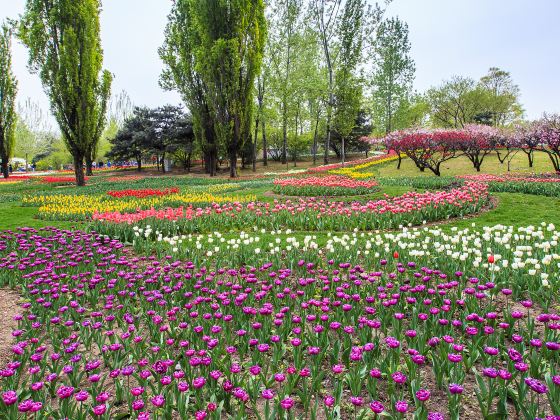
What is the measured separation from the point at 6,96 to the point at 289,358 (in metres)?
42.2

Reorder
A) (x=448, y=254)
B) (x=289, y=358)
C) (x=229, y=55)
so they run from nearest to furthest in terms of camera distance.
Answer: (x=289, y=358) → (x=448, y=254) → (x=229, y=55)

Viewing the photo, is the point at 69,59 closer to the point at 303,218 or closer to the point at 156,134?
the point at 156,134

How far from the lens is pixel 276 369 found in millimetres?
3221

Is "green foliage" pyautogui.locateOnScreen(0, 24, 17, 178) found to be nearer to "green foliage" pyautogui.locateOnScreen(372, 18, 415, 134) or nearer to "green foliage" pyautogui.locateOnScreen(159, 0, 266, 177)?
"green foliage" pyautogui.locateOnScreen(159, 0, 266, 177)

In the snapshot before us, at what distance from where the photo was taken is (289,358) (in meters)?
3.60

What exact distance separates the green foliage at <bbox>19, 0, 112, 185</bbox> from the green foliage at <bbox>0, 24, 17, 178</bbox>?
16264 mm

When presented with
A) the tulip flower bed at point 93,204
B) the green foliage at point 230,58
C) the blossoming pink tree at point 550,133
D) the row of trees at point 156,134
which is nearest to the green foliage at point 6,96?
the row of trees at point 156,134

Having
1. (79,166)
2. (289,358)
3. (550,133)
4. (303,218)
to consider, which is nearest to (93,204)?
(303,218)

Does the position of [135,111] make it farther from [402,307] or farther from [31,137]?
[402,307]

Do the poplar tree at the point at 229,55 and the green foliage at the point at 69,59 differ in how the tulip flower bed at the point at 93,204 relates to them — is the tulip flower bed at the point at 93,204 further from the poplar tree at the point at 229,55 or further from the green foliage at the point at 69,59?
the poplar tree at the point at 229,55

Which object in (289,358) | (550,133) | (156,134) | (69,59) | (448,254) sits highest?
(69,59)

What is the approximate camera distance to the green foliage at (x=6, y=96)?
34312mm

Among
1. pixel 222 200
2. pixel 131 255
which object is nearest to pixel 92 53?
pixel 222 200

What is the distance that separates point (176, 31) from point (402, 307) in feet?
106
